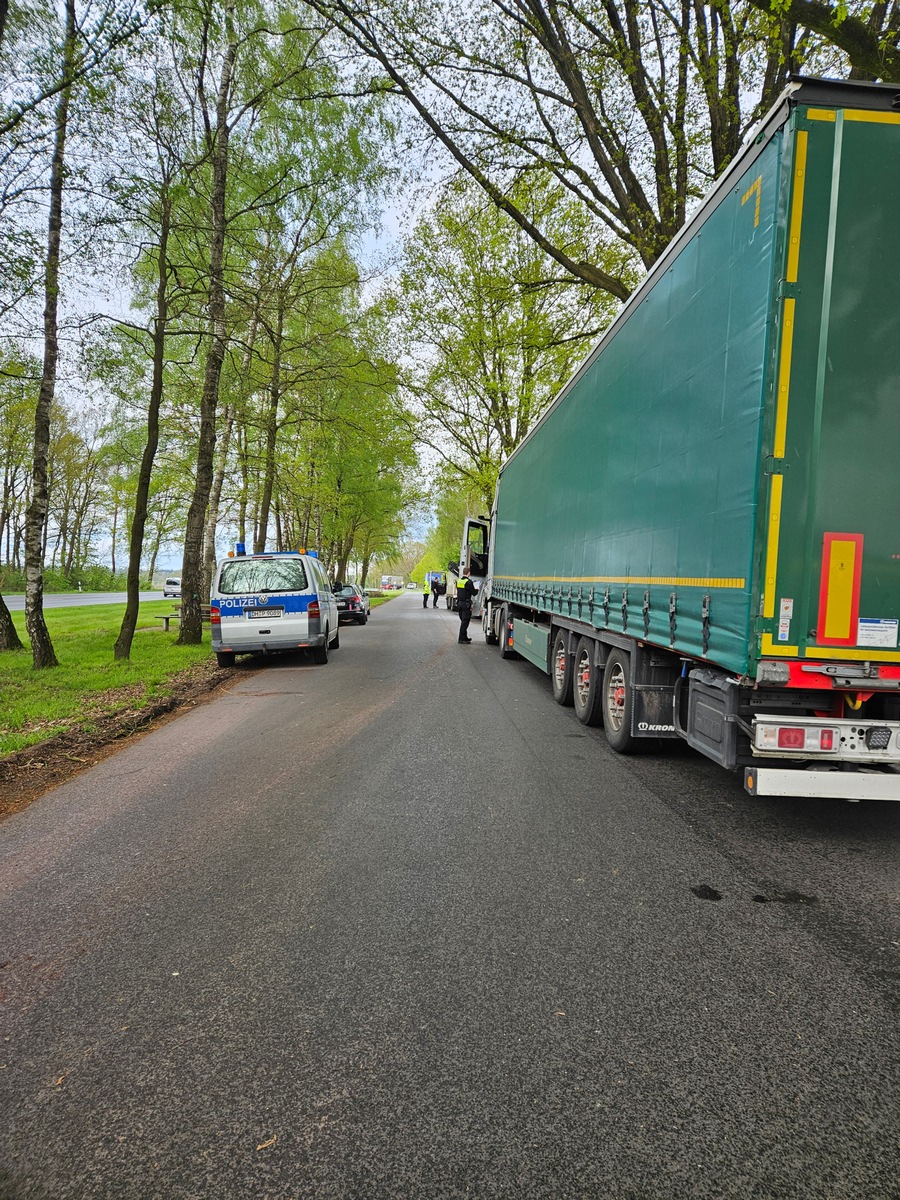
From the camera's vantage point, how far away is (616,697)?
21.6 feet

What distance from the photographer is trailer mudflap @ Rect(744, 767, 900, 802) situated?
12.6 feet

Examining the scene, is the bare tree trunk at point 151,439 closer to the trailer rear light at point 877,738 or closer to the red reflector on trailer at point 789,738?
the red reflector on trailer at point 789,738

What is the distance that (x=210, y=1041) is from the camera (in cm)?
229

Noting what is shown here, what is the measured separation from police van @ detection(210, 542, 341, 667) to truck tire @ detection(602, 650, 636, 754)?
660cm

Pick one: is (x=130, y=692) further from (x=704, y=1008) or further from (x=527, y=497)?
(x=704, y=1008)

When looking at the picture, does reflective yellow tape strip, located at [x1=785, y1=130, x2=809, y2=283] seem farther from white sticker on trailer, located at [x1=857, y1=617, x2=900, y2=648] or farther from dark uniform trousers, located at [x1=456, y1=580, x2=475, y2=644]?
dark uniform trousers, located at [x1=456, y1=580, x2=475, y2=644]

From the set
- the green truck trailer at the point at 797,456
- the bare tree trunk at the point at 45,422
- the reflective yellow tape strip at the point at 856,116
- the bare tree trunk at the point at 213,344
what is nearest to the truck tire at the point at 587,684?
the green truck trailer at the point at 797,456

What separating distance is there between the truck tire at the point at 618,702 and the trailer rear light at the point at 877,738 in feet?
6.88

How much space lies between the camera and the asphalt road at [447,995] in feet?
6.01

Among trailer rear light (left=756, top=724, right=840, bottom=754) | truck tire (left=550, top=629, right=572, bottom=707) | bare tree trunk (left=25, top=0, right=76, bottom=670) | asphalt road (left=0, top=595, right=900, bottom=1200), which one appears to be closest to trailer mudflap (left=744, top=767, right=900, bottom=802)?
trailer rear light (left=756, top=724, right=840, bottom=754)

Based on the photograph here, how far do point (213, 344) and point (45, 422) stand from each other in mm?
A: 4601

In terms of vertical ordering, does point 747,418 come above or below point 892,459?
above

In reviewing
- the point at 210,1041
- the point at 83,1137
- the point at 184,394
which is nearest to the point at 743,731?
the point at 210,1041

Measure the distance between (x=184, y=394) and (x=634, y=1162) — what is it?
19860mm
